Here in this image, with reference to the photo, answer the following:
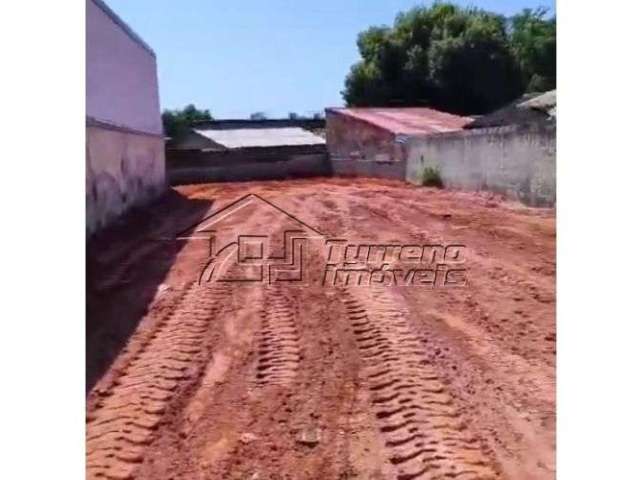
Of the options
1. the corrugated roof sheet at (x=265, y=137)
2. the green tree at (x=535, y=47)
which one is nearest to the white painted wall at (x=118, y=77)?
the corrugated roof sheet at (x=265, y=137)

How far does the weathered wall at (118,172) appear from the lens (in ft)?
11.0

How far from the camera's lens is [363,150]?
393 centimetres

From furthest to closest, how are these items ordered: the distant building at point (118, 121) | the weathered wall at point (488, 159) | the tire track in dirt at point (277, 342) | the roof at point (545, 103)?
the weathered wall at point (488, 159) < the roof at point (545, 103) < the tire track in dirt at point (277, 342) < the distant building at point (118, 121)

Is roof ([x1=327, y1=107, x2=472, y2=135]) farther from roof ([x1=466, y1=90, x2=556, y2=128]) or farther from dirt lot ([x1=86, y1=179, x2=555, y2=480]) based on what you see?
dirt lot ([x1=86, y1=179, x2=555, y2=480])

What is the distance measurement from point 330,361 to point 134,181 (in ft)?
3.82

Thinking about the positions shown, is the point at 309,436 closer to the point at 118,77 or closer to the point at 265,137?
the point at 265,137

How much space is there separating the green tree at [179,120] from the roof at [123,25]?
0.91 ft

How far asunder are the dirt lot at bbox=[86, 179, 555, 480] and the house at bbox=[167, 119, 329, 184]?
0.08 m

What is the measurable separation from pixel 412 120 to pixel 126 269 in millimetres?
1535

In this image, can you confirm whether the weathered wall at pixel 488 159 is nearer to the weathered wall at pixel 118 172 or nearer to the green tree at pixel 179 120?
the green tree at pixel 179 120

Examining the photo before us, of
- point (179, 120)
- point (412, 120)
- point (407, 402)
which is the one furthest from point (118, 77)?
point (407, 402)
